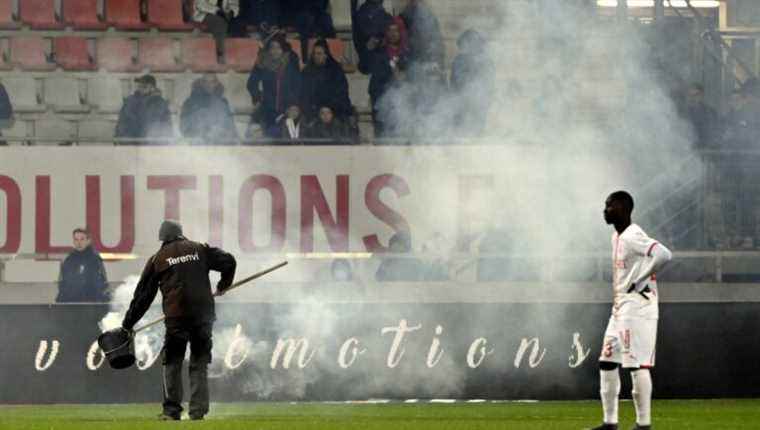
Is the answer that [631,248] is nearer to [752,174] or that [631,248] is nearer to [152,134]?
[752,174]

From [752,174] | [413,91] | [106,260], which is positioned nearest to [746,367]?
[752,174]

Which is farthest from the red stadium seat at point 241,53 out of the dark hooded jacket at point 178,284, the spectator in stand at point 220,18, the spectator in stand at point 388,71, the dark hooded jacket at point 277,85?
the dark hooded jacket at point 178,284

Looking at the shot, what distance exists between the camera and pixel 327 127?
23.1 metres

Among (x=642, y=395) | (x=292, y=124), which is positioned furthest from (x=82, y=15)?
(x=642, y=395)

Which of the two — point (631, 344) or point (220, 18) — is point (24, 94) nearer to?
point (220, 18)

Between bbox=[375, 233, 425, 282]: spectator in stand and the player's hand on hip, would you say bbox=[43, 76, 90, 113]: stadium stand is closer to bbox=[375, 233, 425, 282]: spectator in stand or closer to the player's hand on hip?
bbox=[375, 233, 425, 282]: spectator in stand

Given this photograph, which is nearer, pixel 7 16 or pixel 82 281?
pixel 82 281

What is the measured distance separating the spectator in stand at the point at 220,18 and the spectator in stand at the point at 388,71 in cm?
268

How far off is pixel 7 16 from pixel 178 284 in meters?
11.2

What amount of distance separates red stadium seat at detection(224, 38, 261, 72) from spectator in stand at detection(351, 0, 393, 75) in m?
1.57

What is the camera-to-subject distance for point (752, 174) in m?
21.8

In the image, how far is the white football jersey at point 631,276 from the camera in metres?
14.0

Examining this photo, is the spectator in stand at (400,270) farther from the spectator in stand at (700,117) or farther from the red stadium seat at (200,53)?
the red stadium seat at (200,53)

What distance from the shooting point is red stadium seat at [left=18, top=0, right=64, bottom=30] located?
26391mm
